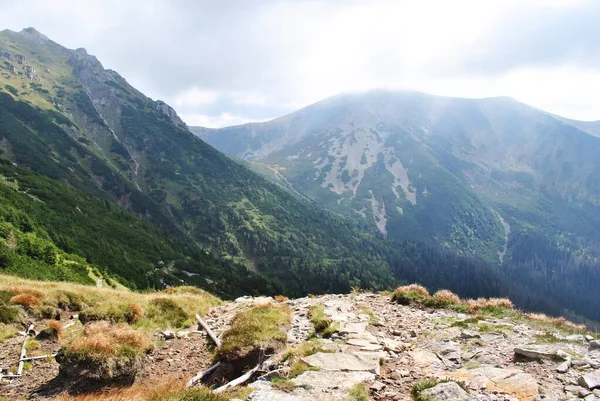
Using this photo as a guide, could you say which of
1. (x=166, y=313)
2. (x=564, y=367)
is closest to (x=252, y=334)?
(x=166, y=313)

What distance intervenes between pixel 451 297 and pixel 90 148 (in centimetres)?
21285

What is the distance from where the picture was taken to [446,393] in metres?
9.14

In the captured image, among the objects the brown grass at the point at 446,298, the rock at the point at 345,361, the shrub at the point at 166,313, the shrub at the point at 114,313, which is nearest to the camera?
the rock at the point at 345,361

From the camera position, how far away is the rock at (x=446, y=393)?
352 inches

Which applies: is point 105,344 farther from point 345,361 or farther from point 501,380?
point 501,380

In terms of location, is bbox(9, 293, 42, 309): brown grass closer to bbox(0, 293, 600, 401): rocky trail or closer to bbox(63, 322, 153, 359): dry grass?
bbox(0, 293, 600, 401): rocky trail

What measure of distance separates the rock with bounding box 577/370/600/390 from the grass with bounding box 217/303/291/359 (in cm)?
925

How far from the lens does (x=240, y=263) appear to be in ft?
539

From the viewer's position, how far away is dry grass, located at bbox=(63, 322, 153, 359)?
11852 millimetres

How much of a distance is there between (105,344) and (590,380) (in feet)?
48.1

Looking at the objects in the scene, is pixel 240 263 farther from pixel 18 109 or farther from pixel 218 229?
pixel 18 109

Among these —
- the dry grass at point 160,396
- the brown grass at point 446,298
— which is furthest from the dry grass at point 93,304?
the brown grass at point 446,298

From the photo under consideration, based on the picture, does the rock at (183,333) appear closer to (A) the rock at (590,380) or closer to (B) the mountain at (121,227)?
(A) the rock at (590,380)

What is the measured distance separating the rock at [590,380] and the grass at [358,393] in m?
5.78
